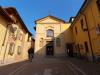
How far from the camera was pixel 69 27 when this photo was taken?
2391cm

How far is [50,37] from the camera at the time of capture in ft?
77.2

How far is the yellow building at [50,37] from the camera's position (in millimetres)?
22594

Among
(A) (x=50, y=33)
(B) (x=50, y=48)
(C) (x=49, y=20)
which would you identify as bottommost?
(B) (x=50, y=48)

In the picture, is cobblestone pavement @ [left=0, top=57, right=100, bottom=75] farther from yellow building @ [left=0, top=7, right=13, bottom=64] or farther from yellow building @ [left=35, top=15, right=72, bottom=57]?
yellow building @ [left=35, top=15, right=72, bottom=57]

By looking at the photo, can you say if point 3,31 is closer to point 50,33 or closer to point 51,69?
point 51,69

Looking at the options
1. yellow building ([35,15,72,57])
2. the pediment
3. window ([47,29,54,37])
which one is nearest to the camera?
yellow building ([35,15,72,57])

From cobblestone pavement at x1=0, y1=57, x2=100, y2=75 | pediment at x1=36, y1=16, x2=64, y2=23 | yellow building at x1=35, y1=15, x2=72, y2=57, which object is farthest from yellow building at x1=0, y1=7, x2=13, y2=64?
pediment at x1=36, y1=16, x2=64, y2=23

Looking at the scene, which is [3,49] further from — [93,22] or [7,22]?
[93,22]

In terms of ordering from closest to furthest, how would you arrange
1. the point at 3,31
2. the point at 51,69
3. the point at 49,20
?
the point at 51,69, the point at 3,31, the point at 49,20

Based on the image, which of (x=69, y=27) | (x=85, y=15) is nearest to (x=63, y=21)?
(x=69, y=27)

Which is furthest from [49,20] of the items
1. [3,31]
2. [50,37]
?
[3,31]

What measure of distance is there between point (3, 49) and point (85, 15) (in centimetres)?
1166

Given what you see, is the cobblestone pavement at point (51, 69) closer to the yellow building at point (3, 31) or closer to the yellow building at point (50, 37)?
the yellow building at point (3, 31)

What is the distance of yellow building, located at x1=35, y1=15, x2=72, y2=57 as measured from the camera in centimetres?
2259
